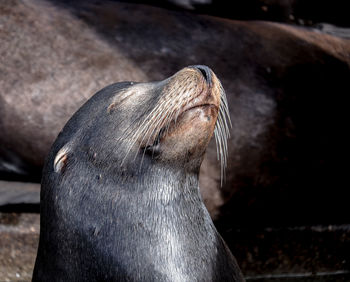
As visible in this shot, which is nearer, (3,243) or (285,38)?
(3,243)

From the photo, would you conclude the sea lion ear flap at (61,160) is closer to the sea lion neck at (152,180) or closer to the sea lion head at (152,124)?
the sea lion head at (152,124)

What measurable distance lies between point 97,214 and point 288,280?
1.99 meters

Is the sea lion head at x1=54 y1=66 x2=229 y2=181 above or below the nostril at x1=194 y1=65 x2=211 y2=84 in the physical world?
below

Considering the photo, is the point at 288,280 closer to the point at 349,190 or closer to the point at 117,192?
the point at 349,190

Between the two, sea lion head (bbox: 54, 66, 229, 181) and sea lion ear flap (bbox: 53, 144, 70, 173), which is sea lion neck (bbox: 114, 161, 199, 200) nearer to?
sea lion head (bbox: 54, 66, 229, 181)

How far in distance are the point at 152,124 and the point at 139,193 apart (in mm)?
267

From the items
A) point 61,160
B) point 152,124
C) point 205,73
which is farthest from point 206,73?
point 61,160

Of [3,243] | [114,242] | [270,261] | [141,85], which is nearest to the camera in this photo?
[114,242]

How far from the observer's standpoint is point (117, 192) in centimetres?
Result: 246

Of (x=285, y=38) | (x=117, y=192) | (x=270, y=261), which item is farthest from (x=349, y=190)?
(x=117, y=192)

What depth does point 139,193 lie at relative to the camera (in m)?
2.45

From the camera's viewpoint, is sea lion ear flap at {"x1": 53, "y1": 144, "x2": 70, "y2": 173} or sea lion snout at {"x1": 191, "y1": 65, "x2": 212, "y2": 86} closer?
sea lion snout at {"x1": 191, "y1": 65, "x2": 212, "y2": 86}

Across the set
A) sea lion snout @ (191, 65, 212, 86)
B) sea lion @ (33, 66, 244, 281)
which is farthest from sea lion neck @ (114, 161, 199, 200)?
sea lion snout @ (191, 65, 212, 86)

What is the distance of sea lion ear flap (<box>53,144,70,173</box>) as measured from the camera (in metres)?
2.57
